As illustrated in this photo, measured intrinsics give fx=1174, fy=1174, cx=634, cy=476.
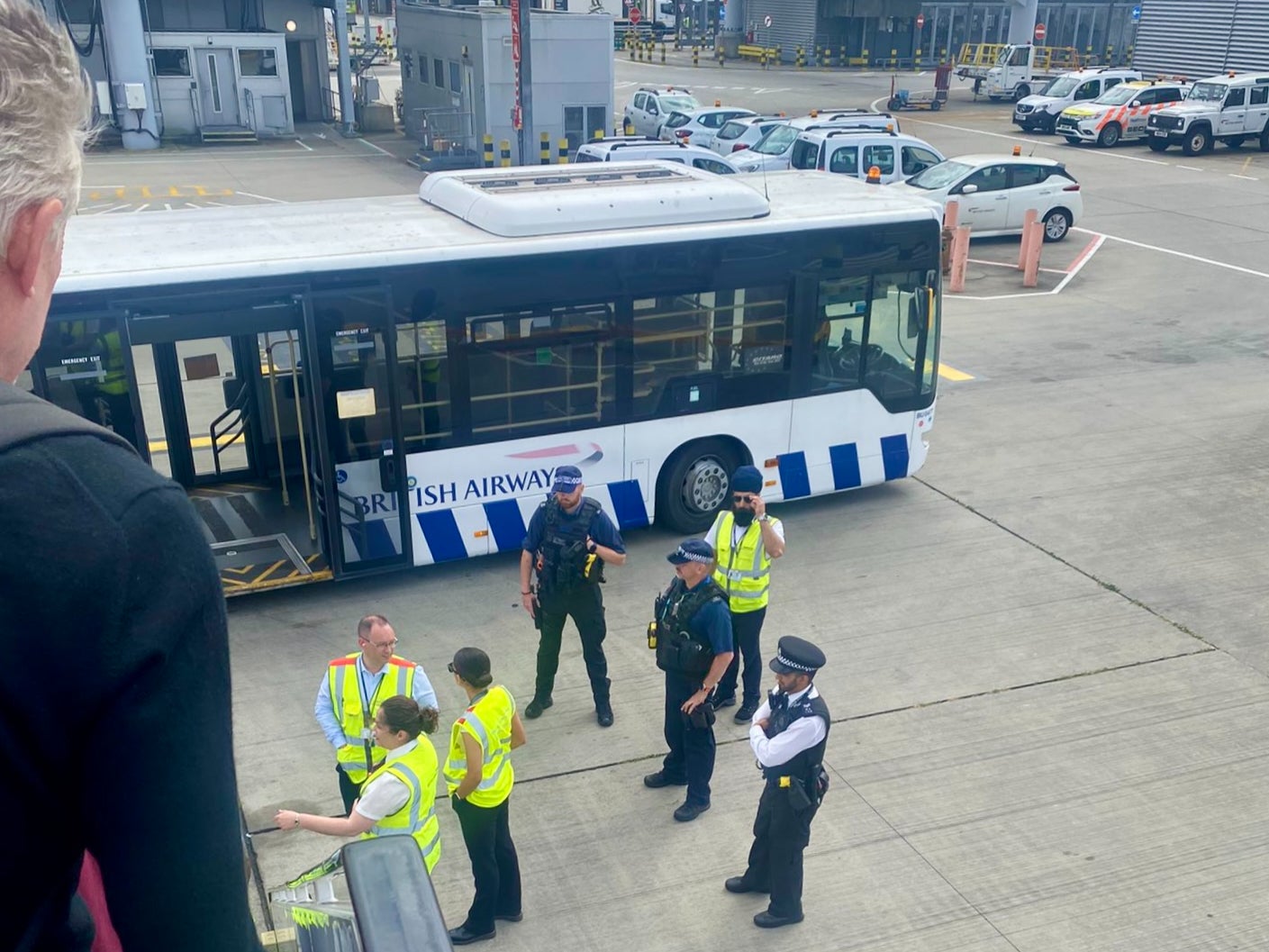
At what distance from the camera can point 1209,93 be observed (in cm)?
3409

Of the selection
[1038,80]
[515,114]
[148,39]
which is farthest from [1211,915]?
[1038,80]

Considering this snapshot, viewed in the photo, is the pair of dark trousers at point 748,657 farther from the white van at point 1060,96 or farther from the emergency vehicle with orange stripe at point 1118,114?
the white van at point 1060,96

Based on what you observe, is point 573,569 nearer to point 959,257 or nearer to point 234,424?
point 234,424

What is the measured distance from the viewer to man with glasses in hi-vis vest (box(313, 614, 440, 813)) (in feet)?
18.3

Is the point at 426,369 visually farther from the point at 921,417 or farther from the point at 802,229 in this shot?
the point at 921,417

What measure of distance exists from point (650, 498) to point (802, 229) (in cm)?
268

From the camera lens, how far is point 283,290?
27.6 feet

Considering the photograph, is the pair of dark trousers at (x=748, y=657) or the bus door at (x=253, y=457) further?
the bus door at (x=253, y=457)

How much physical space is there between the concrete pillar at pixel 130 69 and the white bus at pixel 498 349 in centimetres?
2334

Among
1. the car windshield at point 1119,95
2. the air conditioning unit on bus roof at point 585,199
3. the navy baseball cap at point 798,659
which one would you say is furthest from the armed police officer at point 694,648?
the car windshield at point 1119,95

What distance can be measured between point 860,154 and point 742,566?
1740cm

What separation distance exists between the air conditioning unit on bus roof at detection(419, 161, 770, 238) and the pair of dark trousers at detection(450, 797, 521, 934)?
5014 mm

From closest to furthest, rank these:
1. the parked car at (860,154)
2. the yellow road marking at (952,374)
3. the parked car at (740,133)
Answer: the yellow road marking at (952,374) → the parked car at (860,154) → the parked car at (740,133)

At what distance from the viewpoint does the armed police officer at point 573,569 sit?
24.5 feet
